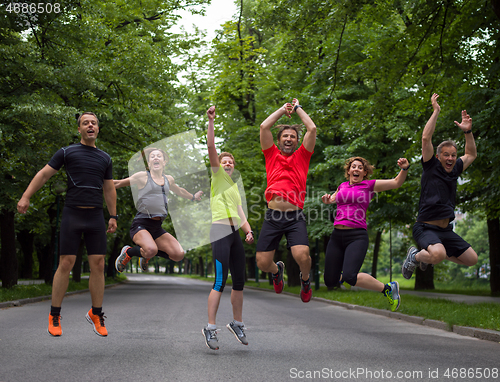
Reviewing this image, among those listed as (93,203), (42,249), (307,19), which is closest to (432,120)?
(93,203)

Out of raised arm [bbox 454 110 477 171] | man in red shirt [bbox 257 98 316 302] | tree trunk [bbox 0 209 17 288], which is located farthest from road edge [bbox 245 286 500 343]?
tree trunk [bbox 0 209 17 288]

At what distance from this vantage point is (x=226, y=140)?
22.4m

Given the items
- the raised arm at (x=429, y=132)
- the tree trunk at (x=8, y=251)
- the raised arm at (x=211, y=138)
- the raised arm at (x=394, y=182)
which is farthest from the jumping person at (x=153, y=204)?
the tree trunk at (x=8, y=251)

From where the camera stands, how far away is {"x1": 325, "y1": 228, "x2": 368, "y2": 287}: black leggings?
5891mm

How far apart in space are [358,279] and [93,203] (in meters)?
3.18

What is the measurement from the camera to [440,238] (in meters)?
6.09

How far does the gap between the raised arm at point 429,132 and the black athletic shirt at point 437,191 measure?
129 millimetres

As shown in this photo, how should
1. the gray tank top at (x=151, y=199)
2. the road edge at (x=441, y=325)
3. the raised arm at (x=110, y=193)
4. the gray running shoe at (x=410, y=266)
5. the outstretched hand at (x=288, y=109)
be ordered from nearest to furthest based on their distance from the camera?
1. the outstretched hand at (x=288, y=109)
2. the raised arm at (x=110, y=193)
3. the gray tank top at (x=151, y=199)
4. the gray running shoe at (x=410, y=266)
5. the road edge at (x=441, y=325)

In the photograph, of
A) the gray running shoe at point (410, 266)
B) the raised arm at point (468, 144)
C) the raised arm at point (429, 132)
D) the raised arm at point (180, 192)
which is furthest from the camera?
the raised arm at point (180, 192)

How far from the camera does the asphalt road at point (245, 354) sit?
600cm

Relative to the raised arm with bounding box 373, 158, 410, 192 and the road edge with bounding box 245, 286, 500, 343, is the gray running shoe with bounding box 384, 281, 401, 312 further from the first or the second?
the road edge with bounding box 245, 286, 500, 343

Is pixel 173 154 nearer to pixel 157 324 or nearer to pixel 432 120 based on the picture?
pixel 157 324

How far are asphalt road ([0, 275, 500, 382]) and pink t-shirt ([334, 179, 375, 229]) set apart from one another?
6.06 feet

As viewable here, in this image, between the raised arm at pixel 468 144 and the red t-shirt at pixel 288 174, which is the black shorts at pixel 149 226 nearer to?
the red t-shirt at pixel 288 174
